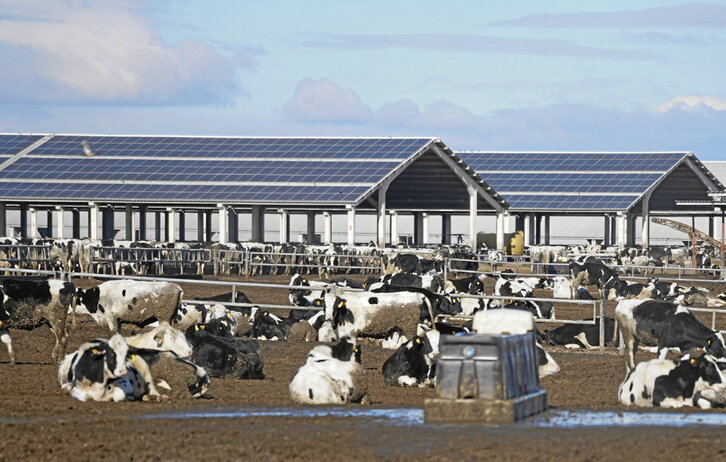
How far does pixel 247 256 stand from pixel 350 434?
32541mm

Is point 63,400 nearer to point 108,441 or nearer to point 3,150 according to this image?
point 108,441

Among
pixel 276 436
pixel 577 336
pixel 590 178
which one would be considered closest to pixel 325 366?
pixel 276 436

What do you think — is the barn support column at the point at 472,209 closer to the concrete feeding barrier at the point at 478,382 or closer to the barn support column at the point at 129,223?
the barn support column at the point at 129,223

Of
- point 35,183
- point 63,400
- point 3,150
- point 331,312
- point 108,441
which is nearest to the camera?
point 108,441

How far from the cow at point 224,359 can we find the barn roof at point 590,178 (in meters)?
45.4

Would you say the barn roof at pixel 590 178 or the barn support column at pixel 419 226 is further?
the barn support column at pixel 419 226

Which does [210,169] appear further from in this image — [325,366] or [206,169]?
[325,366]

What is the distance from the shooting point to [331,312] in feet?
70.9

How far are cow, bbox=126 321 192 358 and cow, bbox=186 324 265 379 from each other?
1.93 feet

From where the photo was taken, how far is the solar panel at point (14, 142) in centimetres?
5988

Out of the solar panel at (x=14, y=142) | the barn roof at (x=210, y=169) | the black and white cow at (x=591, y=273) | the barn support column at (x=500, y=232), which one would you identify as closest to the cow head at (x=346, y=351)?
the black and white cow at (x=591, y=273)

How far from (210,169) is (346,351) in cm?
4137

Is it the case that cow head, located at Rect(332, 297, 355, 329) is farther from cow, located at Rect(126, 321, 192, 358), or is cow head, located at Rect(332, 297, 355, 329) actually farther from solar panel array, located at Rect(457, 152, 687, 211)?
solar panel array, located at Rect(457, 152, 687, 211)

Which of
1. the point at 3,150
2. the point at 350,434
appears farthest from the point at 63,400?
the point at 3,150
